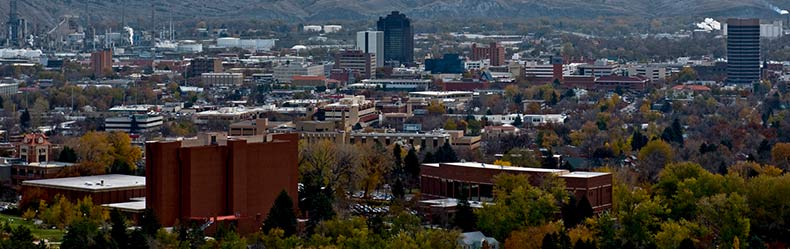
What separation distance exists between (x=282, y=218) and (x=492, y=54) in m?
69.3

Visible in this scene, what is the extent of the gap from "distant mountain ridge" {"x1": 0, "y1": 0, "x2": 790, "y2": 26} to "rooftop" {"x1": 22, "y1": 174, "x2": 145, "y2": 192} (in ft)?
347

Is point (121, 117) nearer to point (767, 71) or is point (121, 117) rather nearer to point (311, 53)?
point (767, 71)

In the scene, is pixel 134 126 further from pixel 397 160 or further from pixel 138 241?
pixel 138 241

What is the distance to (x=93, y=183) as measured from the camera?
40.1m

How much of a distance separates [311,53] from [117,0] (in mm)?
47578

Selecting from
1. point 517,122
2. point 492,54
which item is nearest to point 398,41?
point 492,54

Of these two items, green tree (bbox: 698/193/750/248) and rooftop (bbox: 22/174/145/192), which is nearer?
green tree (bbox: 698/193/750/248)

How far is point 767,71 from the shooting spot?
9125cm

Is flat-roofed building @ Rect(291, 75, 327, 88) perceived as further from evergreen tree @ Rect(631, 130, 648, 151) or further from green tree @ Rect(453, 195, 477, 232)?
green tree @ Rect(453, 195, 477, 232)

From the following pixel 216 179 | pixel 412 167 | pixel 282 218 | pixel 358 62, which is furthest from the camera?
pixel 358 62

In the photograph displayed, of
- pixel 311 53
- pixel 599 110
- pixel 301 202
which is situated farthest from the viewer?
pixel 311 53

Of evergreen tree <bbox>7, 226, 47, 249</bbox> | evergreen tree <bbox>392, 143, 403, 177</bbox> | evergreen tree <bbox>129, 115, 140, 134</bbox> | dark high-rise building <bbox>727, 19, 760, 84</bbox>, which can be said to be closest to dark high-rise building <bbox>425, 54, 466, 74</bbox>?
dark high-rise building <bbox>727, 19, 760, 84</bbox>

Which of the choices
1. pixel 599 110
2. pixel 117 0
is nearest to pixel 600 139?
pixel 599 110

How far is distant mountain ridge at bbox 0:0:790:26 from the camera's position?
493ft
